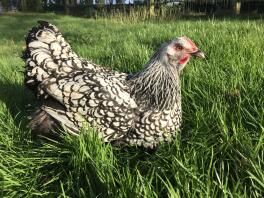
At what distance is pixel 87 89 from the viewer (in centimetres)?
302

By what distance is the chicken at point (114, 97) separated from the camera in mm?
2949

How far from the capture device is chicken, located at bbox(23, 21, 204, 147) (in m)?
2.95

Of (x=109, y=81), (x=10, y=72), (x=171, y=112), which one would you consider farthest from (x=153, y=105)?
(x=10, y=72)

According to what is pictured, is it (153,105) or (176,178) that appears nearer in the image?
(176,178)

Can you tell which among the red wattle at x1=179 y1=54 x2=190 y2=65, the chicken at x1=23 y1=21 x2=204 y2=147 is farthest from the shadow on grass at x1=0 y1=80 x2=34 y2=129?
the red wattle at x1=179 y1=54 x2=190 y2=65

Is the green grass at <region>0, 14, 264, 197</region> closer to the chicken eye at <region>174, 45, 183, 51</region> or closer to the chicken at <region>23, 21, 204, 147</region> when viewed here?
the chicken at <region>23, 21, 204, 147</region>

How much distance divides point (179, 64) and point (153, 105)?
37 centimetres

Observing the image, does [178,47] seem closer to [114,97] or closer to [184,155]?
[114,97]

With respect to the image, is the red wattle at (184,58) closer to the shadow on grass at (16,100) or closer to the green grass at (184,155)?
the green grass at (184,155)

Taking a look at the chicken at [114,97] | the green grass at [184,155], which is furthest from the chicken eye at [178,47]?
the green grass at [184,155]

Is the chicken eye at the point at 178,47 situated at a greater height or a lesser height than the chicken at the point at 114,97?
greater

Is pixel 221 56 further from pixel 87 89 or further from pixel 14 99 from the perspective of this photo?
pixel 14 99

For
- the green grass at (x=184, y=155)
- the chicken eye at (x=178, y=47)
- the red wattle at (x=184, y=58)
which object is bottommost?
the green grass at (x=184, y=155)

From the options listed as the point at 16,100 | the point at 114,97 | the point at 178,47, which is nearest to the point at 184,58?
the point at 178,47
